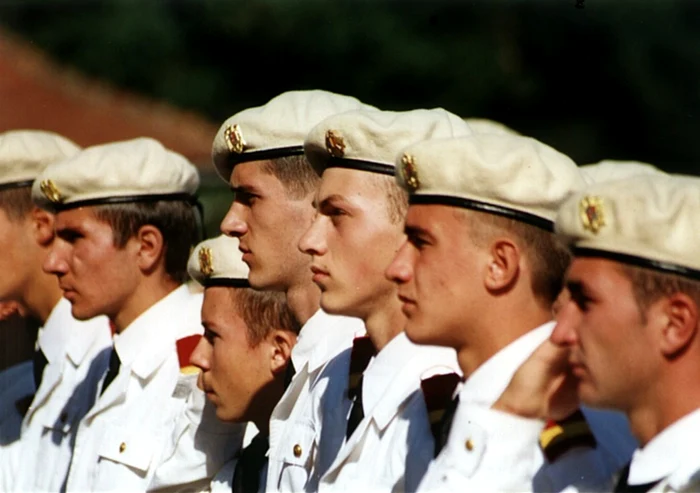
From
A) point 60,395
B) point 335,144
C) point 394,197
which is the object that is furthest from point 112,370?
point 394,197

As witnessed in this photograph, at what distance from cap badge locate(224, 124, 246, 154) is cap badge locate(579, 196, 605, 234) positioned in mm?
2147

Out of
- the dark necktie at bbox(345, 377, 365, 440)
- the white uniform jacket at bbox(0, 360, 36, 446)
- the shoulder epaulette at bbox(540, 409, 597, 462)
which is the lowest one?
the white uniform jacket at bbox(0, 360, 36, 446)

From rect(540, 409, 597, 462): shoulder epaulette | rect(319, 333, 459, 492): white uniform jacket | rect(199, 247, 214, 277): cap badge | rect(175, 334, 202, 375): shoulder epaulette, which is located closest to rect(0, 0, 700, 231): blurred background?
rect(175, 334, 202, 375): shoulder epaulette

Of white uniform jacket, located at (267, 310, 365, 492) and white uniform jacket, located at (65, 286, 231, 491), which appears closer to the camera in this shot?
white uniform jacket, located at (267, 310, 365, 492)

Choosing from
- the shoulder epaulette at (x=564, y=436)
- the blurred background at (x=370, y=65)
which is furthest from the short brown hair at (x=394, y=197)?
the blurred background at (x=370, y=65)

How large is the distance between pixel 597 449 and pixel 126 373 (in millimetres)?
2893

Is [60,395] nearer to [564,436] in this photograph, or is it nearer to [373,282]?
[373,282]

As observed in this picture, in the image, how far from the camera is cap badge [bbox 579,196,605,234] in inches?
162

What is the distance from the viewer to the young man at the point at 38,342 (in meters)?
7.66

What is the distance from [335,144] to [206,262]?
3.85ft

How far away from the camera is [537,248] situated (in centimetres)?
460

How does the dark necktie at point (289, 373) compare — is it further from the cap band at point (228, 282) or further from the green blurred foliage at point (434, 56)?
the green blurred foliage at point (434, 56)

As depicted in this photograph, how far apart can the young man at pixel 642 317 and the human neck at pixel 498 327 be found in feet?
1.13

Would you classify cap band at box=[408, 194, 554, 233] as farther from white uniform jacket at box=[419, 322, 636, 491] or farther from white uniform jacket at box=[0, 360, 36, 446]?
white uniform jacket at box=[0, 360, 36, 446]
